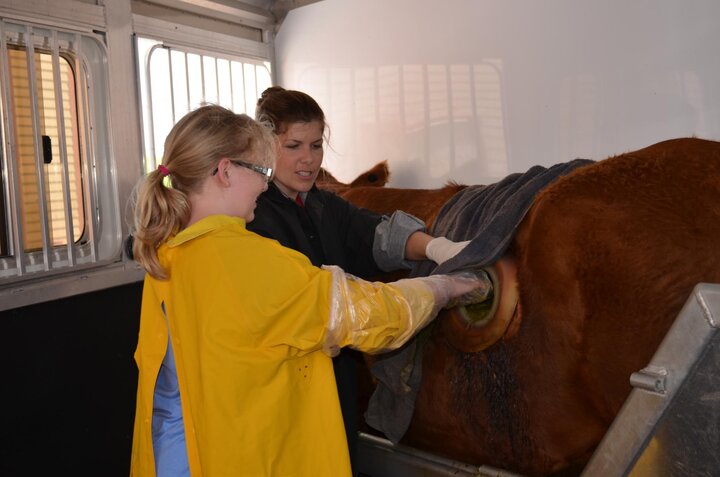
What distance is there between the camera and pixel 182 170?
124 cm

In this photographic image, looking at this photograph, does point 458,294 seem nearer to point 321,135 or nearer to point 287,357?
point 287,357

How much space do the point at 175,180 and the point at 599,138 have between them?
1.30 m

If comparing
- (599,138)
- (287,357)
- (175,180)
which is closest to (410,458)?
(287,357)

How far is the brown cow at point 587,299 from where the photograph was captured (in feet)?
3.77

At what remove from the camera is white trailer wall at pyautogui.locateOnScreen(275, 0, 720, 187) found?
1777 mm

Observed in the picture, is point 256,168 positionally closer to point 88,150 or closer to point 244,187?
point 244,187

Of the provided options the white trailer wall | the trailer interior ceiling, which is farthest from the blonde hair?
the trailer interior ceiling

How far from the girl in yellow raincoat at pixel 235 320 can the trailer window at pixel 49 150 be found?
3.32 ft

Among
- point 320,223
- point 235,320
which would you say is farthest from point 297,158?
point 235,320

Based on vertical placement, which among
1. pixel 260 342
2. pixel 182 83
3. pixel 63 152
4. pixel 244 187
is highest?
pixel 182 83

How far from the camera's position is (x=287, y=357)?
117 cm

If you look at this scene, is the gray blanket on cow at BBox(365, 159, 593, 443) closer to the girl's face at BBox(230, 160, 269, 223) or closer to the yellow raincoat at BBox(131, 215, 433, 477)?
the yellow raincoat at BBox(131, 215, 433, 477)

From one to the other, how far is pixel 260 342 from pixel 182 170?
375mm

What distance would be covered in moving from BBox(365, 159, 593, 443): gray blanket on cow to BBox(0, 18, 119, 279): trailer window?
48.5 inches
